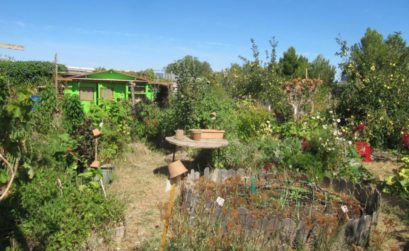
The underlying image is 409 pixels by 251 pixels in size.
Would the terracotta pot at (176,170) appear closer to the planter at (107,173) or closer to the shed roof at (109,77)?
the planter at (107,173)

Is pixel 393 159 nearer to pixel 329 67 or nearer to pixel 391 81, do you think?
pixel 391 81

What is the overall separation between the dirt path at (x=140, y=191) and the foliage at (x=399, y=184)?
11.2ft

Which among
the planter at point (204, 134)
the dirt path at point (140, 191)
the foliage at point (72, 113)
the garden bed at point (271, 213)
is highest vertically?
the foliage at point (72, 113)

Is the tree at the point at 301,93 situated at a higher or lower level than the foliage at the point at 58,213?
higher

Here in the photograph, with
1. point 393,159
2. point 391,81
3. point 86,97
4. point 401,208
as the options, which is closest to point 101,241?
point 401,208

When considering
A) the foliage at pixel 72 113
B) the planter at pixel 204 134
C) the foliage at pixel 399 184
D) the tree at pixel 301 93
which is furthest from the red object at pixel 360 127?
the foliage at pixel 72 113

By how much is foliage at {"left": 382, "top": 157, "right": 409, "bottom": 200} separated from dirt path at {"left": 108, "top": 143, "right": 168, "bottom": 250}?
340 centimetres

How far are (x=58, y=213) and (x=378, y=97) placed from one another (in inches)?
328

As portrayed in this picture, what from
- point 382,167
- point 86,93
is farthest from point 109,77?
point 382,167

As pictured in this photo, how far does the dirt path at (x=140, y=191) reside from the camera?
3994 mm

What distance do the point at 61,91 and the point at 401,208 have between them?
1005cm

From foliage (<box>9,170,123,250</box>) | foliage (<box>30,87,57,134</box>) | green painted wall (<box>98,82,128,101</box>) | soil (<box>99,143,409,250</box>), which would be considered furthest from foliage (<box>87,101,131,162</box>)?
green painted wall (<box>98,82,128,101</box>)

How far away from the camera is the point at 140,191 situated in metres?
5.59

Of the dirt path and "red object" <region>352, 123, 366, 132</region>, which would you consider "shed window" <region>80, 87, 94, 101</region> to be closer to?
the dirt path
